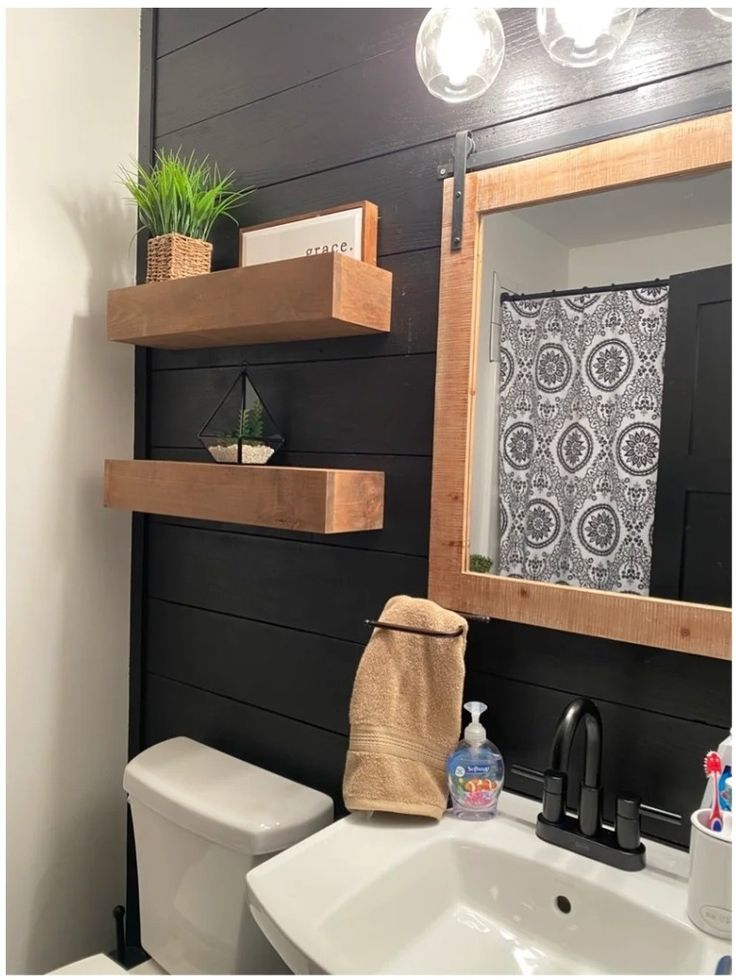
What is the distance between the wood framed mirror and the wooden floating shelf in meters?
0.14

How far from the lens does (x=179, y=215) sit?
1.46 m

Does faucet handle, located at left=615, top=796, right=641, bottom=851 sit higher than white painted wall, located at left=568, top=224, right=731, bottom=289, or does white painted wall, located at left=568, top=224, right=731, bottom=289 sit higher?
white painted wall, located at left=568, top=224, right=731, bottom=289

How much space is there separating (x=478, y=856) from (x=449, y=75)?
108 centimetres

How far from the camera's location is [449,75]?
106cm

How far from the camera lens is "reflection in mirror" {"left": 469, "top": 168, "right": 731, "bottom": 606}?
1.00 meters

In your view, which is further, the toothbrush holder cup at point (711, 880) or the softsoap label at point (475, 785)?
the softsoap label at point (475, 785)

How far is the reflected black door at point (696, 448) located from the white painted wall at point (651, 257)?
18mm

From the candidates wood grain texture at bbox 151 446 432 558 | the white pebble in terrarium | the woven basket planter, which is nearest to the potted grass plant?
the woven basket planter

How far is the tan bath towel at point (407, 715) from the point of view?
43.8 inches

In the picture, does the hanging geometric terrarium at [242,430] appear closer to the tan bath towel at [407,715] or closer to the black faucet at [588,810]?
the tan bath towel at [407,715]

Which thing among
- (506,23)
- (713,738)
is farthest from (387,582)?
(506,23)

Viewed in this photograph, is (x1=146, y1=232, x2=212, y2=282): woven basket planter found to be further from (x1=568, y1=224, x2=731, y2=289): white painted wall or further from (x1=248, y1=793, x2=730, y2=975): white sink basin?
(x1=248, y1=793, x2=730, y2=975): white sink basin

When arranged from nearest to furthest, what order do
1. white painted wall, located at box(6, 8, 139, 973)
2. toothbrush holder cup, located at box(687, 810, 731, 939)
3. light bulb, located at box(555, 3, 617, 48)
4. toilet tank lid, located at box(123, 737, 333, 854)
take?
1. toothbrush holder cup, located at box(687, 810, 731, 939)
2. light bulb, located at box(555, 3, 617, 48)
3. toilet tank lid, located at box(123, 737, 333, 854)
4. white painted wall, located at box(6, 8, 139, 973)

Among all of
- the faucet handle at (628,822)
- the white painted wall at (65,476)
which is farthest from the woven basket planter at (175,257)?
the faucet handle at (628,822)
